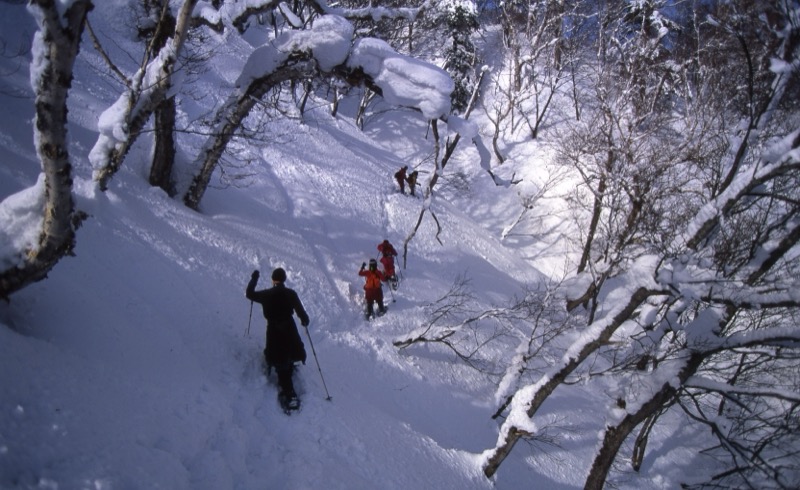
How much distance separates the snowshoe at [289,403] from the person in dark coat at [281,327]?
0.04ft

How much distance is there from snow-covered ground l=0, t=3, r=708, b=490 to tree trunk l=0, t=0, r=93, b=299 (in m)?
0.43

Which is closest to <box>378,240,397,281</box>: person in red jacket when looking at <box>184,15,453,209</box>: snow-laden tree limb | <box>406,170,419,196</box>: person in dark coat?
<box>184,15,453,209</box>: snow-laden tree limb

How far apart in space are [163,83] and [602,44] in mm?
21001

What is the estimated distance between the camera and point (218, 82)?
13898 mm

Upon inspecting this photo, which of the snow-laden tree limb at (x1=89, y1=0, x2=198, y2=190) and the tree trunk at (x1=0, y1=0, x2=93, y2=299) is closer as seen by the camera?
the tree trunk at (x1=0, y1=0, x2=93, y2=299)

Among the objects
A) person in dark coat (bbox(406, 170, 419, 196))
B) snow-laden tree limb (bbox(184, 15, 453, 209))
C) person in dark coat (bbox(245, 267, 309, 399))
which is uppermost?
snow-laden tree limb (bbox(184, 15, 453, 209))

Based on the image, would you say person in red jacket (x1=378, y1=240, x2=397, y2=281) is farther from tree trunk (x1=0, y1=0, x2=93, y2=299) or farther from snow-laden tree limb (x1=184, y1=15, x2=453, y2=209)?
tree trunk (x1=0, y1=0, x2=93, y2=299)

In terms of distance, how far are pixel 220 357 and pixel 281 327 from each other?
0.91 metres

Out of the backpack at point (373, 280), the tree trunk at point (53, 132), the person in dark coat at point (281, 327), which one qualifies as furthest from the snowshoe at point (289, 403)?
the backpack at point (373, 280)

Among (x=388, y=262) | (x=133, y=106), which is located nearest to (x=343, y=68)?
(x=133, y=106)

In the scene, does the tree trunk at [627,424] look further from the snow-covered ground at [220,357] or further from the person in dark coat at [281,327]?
the person in dark coat at [281,327]

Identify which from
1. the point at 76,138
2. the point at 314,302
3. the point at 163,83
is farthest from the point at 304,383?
the point at 76,138

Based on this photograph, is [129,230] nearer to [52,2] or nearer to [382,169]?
[52,2]

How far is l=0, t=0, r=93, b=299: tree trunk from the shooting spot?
104 inches
